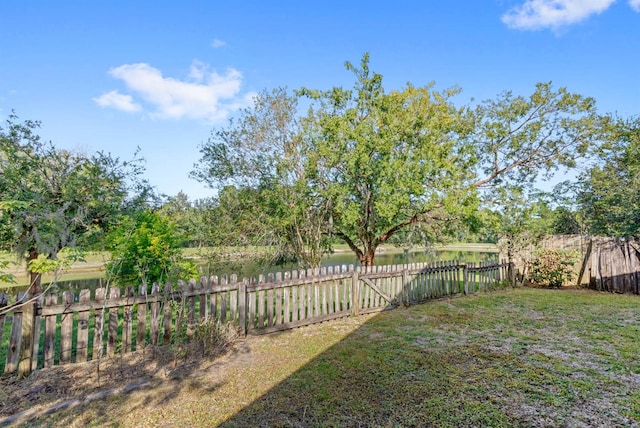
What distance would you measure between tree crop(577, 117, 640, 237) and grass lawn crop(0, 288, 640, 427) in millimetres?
6305

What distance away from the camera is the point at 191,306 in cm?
439

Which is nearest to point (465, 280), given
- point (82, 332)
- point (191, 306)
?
point (191, 306)

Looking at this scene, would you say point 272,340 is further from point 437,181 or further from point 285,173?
point 437,181

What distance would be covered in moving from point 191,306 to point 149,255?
176 cm

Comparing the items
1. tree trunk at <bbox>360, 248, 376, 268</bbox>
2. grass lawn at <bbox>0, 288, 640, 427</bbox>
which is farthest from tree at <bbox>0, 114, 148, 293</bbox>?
tree trunk at <bbox>360, 248, 376, 268</bbox>

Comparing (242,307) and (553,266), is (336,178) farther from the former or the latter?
(553,266)

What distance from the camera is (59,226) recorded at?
22.4 ft

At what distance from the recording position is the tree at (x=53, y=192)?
6836 mm

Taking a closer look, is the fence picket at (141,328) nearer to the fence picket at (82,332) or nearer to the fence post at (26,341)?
the fence picket at (82,332)

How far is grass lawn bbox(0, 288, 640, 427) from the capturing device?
2621mm

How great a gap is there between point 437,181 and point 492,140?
4.33 m

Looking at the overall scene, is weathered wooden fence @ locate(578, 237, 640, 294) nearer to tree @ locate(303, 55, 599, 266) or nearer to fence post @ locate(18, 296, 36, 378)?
tree @ locate(303, 55, 599, 266)

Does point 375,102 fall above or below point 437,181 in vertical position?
above

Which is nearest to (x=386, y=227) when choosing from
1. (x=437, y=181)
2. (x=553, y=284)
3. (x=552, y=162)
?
(x=437, y=181)
